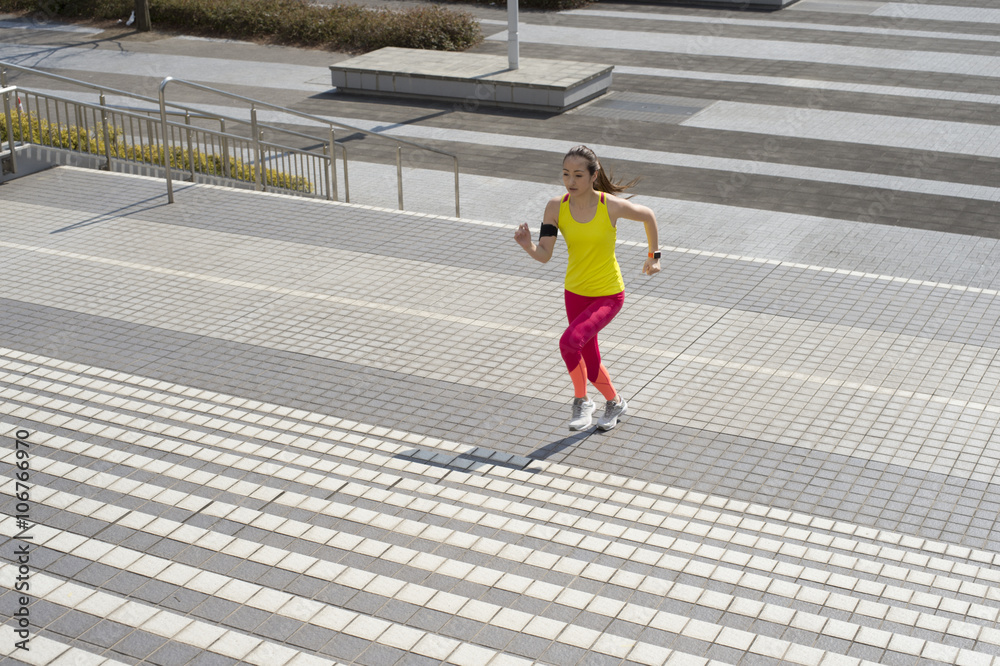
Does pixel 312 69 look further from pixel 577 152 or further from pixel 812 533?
pixel 812 533

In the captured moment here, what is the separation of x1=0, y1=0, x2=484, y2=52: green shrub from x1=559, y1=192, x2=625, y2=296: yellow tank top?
733 inches

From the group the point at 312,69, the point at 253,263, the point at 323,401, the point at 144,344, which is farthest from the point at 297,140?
the point at 323,401

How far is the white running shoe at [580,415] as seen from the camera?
7.23m

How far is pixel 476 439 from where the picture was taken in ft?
23.6

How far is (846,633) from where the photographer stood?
5.04m

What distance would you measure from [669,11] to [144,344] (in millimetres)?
22518

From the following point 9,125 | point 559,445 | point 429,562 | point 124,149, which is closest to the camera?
point 429,562

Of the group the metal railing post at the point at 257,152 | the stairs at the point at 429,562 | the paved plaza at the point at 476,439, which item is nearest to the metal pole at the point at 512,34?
the paved plaza at the point at 476,439

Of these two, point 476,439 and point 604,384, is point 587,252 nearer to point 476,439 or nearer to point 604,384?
point 604,384

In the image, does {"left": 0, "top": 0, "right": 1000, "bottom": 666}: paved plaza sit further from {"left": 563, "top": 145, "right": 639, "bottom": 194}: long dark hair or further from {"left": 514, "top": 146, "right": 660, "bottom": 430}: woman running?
{"left": 563, "top": 145, "right": 639, "bottom": 194}: long dark hair

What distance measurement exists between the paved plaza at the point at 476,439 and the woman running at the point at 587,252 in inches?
18.4

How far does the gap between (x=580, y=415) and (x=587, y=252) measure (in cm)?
108

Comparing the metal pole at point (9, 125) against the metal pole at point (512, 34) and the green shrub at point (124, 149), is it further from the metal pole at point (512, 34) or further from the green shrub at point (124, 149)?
the metal pole at point (512, 34)

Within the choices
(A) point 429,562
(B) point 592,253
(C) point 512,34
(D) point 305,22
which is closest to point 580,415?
(B) point 592,253
